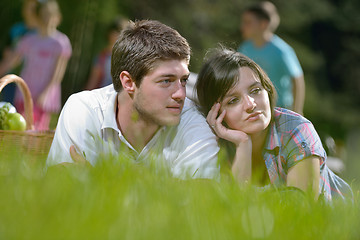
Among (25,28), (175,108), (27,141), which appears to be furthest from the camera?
(25,28)

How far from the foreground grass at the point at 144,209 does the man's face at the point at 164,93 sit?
79 centimetres

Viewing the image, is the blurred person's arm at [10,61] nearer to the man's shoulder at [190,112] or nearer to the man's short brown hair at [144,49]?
the man's short brown hair at [144,49]

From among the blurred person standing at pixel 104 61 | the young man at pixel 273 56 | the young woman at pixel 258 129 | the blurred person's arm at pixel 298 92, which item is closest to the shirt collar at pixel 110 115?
the young woman at pixel 258 129

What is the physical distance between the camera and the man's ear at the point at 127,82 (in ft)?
10.7

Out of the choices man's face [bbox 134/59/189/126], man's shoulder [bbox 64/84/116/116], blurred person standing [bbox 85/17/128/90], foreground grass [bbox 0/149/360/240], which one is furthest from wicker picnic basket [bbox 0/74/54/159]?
blurred person standing [bbox 85/17/128/90]

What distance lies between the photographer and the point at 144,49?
321 centimetres

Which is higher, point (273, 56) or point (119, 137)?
point (273, 56)

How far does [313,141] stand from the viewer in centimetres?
319

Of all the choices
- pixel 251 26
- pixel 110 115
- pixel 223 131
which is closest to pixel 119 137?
pixel 110 115

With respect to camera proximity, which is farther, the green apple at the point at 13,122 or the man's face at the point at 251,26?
the man's face at the point at 251,26

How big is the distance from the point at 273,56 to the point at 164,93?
3.67 m

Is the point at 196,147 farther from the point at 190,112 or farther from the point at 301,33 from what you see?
the point at 301,33

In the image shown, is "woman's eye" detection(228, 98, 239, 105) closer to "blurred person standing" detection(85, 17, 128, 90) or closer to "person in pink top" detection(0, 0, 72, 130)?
"person in pink top" detection(0, 0, 72, 130)

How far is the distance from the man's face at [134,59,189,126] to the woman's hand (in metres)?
0.24
